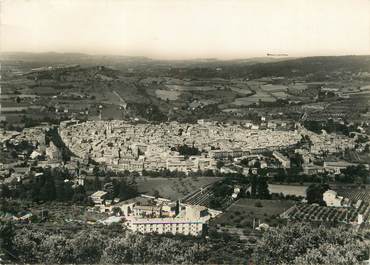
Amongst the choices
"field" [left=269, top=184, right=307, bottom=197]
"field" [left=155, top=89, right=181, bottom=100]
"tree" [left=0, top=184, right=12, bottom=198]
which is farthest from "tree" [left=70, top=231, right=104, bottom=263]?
"field" [left=269, top=184, right=307, bottom=197]

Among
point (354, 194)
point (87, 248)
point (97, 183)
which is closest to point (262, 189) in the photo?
point (354, 194)

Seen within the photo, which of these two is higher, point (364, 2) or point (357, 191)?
point (364, 2)

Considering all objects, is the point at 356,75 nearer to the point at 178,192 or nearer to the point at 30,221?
the point at 178,192

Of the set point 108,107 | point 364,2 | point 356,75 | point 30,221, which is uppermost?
point 364,2

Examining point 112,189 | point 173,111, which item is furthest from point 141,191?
point 173,111

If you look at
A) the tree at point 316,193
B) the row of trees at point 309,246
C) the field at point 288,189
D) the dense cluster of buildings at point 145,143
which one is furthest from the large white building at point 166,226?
the tree at point 316,193
